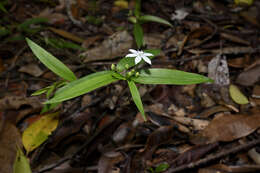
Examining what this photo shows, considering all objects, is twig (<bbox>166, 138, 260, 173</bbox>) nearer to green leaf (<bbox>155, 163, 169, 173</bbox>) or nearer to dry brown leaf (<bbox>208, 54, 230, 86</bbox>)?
green leaf (<bbox>155, 163, 169, 173</bbox>)

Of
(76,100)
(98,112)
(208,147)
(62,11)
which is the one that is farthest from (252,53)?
(62,11)

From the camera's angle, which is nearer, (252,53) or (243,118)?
(243,118)

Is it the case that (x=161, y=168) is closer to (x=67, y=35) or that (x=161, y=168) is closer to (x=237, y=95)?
(x=237, y=95)

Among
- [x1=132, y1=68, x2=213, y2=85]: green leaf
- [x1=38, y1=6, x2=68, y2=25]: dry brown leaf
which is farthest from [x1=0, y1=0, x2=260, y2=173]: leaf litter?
[x1=132, y1=68, x2=213, y2=85]: green leaf

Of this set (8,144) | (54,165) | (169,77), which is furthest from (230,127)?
(8,144)

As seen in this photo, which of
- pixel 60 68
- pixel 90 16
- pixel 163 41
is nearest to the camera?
pixel 60 68

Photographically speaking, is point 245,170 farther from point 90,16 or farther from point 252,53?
point 90,16

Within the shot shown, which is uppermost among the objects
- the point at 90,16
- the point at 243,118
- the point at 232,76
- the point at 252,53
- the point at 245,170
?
the point at 90,16
